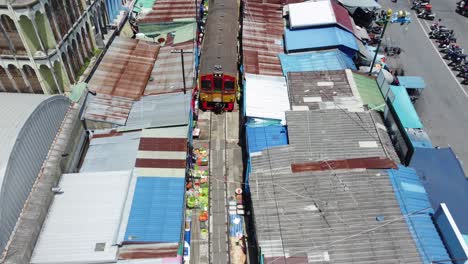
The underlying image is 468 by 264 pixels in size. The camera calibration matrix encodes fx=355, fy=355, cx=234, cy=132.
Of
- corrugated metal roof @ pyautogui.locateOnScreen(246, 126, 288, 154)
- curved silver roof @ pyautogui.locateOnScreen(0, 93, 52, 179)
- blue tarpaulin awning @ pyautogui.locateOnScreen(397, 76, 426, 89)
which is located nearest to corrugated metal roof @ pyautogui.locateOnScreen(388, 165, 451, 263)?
corrugated metal roof @ pyautogui.locateOnScreen(246, 126, 288, 154)

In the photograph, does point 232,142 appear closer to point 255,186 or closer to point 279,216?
point 255,186

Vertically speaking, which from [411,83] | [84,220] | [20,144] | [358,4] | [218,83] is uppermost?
[358,4]

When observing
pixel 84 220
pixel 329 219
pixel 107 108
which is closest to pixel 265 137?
pixel 329 219

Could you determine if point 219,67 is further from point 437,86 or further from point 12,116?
point 437,86

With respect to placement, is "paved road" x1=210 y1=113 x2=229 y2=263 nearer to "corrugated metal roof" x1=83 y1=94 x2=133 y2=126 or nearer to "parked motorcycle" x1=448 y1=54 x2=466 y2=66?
"corrugated metal roof" x1=83 y1=94 x2=133 y2=126

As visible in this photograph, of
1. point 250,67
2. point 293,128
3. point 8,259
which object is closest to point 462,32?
point 250,67

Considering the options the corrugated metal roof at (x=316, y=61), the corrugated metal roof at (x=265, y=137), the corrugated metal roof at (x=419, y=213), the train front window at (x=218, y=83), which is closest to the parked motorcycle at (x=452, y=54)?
the corrugated metal roof at (x=316, y=61)

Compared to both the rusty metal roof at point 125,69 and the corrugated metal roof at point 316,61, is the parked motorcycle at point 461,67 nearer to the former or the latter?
the corrugated metal roof at point 316,61
